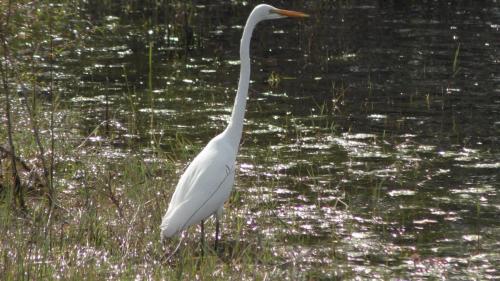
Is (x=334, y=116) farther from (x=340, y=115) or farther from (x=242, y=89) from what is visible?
Answer: (x=242, y=89)

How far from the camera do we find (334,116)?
380 inches

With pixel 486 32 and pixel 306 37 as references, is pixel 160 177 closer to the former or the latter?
pixel 306 37

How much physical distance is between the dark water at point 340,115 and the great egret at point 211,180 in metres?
0.49

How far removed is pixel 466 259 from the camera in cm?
613

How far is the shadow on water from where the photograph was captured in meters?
6.50

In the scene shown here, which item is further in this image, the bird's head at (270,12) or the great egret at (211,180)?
the bird's head at (270,12)

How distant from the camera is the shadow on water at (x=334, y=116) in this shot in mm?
6502

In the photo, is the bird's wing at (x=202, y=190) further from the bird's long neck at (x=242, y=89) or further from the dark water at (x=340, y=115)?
the dark water at (x=340, y=115)

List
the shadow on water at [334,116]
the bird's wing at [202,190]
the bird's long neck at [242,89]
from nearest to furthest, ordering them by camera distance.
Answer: the bird's wing at [202,190] < the bird's long neck at [242,89] < the shadow on water at [334,116]

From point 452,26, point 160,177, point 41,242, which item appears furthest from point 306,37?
point 41,242

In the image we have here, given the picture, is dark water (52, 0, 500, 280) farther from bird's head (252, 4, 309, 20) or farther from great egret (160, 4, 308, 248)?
bird's head (252, 4, 309, 20)

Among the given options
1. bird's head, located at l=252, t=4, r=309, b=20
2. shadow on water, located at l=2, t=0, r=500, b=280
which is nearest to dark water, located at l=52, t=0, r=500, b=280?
shadow on water, located at l=2, t=0, r=500, b=280

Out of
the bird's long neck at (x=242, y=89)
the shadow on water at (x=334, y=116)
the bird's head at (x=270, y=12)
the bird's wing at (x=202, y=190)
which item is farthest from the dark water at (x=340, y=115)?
the bird's head at (x=270, y=12)

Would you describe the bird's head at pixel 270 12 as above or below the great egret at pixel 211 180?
above
